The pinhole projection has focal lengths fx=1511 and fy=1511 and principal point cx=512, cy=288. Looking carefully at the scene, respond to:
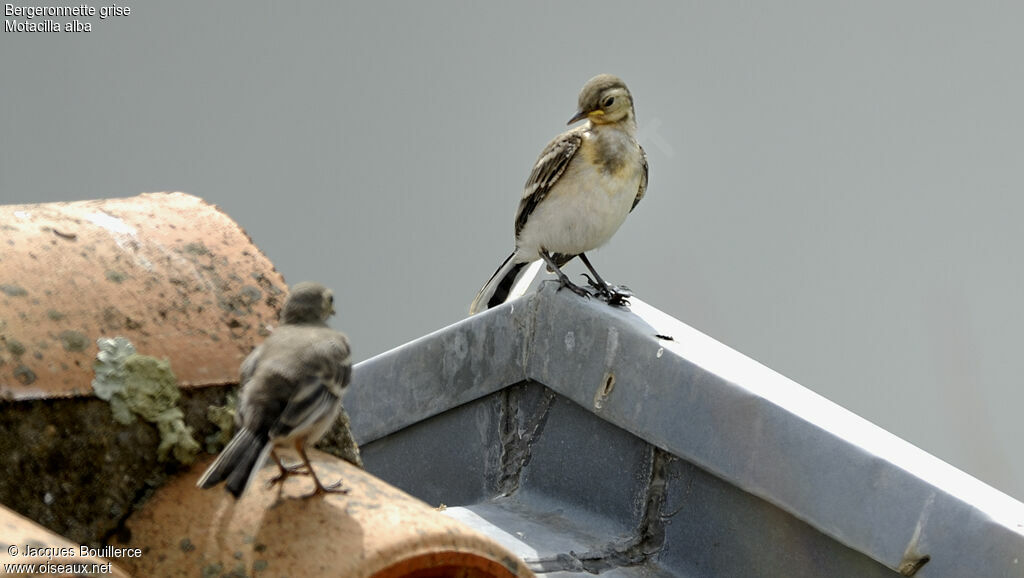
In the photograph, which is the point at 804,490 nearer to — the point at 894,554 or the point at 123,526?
the point at 894,554

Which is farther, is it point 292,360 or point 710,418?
point 710,418

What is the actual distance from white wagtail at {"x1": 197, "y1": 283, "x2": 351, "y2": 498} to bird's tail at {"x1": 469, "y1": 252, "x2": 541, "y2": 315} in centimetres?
327

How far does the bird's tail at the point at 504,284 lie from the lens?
6.34m

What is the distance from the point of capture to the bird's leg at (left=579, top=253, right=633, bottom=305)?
15.6ft

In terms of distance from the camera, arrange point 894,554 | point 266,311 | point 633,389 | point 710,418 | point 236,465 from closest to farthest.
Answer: point 236,465
point 266,311
point 894,554
point 710,418
point 633,389

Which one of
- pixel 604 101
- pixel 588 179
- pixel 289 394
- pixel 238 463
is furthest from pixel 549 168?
pixel 238 463

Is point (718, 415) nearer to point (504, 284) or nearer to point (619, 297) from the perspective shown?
point (619, 297)

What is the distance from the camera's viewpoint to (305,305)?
3.04 meters

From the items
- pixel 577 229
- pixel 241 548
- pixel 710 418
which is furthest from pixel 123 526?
pixel 577 229

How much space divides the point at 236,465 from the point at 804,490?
1.49 m

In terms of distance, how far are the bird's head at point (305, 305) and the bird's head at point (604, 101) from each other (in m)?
3.01

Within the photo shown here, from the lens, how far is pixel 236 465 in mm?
2562

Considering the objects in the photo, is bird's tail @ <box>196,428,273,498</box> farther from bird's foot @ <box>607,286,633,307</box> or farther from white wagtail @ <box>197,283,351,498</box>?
bird's foot @ <box>607,286,633,307</box>

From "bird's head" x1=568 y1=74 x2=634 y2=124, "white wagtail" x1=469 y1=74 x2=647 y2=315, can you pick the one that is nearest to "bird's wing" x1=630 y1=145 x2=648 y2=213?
"white wagtail" x1=469 y1=74 x2=647 y2=315
